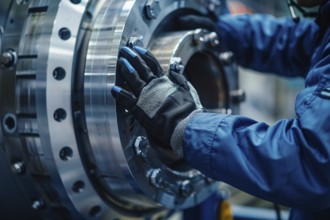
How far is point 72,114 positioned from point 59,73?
0.08 meters

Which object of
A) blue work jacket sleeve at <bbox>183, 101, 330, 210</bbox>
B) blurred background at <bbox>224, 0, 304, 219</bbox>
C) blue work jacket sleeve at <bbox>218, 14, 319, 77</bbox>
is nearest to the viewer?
blue work jacket sleeve at <bbox>183, 101, 330, 210</bbox>

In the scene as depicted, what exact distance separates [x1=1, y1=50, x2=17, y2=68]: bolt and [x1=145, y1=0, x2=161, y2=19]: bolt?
272 mm

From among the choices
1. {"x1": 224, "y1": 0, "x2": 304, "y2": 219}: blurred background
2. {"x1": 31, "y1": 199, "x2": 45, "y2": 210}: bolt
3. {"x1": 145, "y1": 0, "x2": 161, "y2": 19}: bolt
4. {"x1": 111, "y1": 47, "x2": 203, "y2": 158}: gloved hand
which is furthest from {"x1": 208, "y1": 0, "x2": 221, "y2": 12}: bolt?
{"x1": 224, "y1": 0, "x2": 304, "y2": 219}: blurred background

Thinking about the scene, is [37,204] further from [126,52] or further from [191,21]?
[191,21]

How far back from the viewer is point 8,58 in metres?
0.76

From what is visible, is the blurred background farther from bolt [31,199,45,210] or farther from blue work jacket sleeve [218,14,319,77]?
bolt [31,199,45,210]

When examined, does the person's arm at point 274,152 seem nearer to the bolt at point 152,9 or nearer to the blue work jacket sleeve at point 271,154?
the blue work jacket sleeve at point 271,154

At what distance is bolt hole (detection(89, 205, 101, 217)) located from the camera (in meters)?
0.80

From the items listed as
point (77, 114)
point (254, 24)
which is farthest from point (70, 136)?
point (254, 24)

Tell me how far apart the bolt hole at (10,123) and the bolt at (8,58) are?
0.10m

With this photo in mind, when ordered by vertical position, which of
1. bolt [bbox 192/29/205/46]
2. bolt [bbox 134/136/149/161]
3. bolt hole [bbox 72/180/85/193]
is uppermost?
bolt [bbox 192/29/205/46]

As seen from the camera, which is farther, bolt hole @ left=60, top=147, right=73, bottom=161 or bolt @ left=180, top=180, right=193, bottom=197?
bolt @ left=180, top=180, right=193, bottom=197

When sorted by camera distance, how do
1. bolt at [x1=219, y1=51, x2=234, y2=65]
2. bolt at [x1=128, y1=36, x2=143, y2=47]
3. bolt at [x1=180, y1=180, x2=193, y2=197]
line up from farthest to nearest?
bolt at [x1=219, y1=51, x2=234, y2=65], bolt at [x1=180, y1=180, x2=193, y2=197], bolt at [x1=128, y1=36, x2=143, y2=47]

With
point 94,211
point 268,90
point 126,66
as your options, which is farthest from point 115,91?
point 268,90
